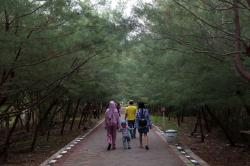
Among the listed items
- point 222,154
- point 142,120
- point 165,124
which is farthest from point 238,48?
point 165,124

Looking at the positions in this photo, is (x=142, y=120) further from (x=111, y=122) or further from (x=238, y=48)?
(x=238, y=48)

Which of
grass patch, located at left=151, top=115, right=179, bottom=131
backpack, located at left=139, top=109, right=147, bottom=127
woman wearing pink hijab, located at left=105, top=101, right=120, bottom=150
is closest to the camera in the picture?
woman wearing pink hijab, located at left=105, top=101, right=120, bottom=150

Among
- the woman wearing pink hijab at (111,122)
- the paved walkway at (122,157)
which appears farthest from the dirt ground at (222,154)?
the woman wearing pink hijab at (111,122)

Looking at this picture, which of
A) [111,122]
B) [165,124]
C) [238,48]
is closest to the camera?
[238,48]

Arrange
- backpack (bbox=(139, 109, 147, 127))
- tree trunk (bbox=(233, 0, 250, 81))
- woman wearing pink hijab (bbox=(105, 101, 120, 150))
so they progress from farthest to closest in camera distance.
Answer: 1. backpack (bbox=(139, 109, 147, 127))
2. woman wearing pink hijab (bbox=(105, 101, 120, 150))
3. tree trunk (bbox=(233, 0, 250, 81))

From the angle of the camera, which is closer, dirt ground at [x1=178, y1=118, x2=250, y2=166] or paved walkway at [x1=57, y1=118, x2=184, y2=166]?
paved walkway at [x1=57, y1=118, x2=184, y2=166]

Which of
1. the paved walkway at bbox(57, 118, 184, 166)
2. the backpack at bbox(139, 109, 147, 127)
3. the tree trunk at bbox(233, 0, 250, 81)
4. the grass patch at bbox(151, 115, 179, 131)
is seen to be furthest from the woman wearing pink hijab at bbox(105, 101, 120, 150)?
the grass patch at bbox(151, 115, 179, 131)

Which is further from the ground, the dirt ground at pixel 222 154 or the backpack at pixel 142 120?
the backpack at pixel 142 120

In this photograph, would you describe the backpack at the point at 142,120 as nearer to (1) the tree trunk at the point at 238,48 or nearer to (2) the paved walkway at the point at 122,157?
(2) the paved walkway at the point at 122,157

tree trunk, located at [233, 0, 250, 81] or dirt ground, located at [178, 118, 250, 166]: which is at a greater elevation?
tree trunk, located at [233, 0, 250, 81]

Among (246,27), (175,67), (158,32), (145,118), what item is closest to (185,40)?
(158,32)

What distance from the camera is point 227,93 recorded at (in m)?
14.9

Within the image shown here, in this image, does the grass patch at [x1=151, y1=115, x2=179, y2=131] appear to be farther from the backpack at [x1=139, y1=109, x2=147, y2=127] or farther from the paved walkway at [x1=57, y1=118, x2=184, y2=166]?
the paved walkway at [x1=57, y1=118, x2=184, y2=166]

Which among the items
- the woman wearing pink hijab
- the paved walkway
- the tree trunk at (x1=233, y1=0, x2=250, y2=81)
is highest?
the tree trunk at (x1=233, y1=0, x2=250, y2=81)
